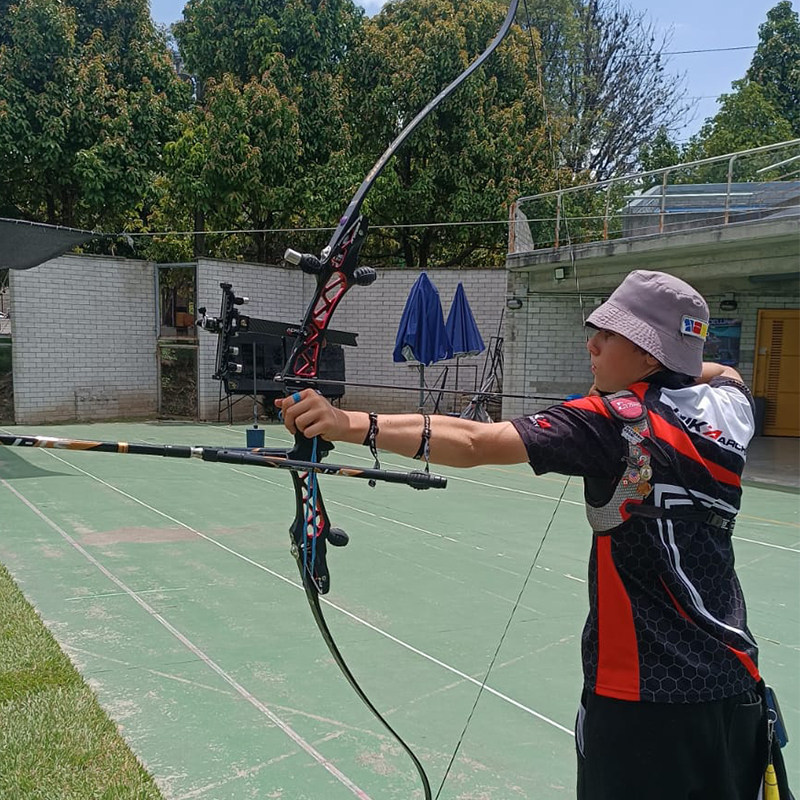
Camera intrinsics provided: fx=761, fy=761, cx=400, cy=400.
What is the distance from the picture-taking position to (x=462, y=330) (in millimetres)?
11953

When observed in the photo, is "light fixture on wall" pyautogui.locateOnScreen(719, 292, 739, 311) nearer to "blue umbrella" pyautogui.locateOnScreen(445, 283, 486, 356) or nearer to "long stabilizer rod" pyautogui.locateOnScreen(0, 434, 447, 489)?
"blue umbrella" pyautogui.locateOnScreen(445, 283, 486, 356)

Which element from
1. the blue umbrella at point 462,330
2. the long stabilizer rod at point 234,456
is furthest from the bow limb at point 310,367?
the blue umbrella at point 462,330

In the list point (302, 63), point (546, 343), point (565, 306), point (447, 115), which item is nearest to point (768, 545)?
Answer: point (546, 343)

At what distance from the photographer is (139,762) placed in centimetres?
255

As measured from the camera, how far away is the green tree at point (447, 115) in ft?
49.2

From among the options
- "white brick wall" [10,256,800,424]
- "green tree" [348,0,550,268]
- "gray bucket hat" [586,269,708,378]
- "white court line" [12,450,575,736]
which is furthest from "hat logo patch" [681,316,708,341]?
"green tree" [348,0,550,268]

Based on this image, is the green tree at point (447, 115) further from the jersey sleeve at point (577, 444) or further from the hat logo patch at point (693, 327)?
the jersey sleeve at point (577, 444)

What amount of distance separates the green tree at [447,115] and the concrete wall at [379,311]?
2.14 metres

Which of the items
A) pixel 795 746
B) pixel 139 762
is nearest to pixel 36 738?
pixel 139 762

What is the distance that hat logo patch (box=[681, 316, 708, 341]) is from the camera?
1.45 m

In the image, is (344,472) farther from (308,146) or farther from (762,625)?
(308,146)

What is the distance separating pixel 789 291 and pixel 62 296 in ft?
39.3

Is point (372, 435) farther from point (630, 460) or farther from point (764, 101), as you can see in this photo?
point (764, 101)

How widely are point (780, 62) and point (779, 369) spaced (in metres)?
16.1
